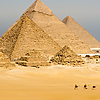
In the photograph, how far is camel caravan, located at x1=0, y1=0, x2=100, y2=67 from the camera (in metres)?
25.1

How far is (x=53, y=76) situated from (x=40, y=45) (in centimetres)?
2442

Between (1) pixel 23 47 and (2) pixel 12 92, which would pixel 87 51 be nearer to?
(1) pixel 23 47

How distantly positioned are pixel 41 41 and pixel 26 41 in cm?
205

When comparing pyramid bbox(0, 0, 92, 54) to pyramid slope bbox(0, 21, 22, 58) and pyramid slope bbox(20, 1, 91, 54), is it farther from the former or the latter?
pyramid slope bbox(0, 21, 22, 58)

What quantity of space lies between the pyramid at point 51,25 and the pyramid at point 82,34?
21008 millimetres

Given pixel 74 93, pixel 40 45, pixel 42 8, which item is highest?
pixel 42 8

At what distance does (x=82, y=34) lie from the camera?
3295 inches

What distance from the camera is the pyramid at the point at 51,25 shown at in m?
59.4

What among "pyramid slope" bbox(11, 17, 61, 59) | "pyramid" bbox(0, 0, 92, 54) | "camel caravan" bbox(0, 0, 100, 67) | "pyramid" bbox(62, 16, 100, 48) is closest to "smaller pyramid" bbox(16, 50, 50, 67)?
"camel caravan" bbox(0, 0, 100, 67)

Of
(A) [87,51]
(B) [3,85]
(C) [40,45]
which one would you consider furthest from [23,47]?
(B) [3,85]

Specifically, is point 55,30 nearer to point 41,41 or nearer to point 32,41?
point 41,41

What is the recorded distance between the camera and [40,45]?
40.8m

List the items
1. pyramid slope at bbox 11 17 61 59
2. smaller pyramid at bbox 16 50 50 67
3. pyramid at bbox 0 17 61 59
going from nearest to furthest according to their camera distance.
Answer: smaller pyramid at bbox 16 50 50 67 < pyramid at bbox 0 17 61 59 < pyramid slope at bbox 11 17 61 59

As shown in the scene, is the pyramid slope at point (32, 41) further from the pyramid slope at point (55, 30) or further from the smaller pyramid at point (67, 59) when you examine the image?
the pyramid slope at point (55, 30)
